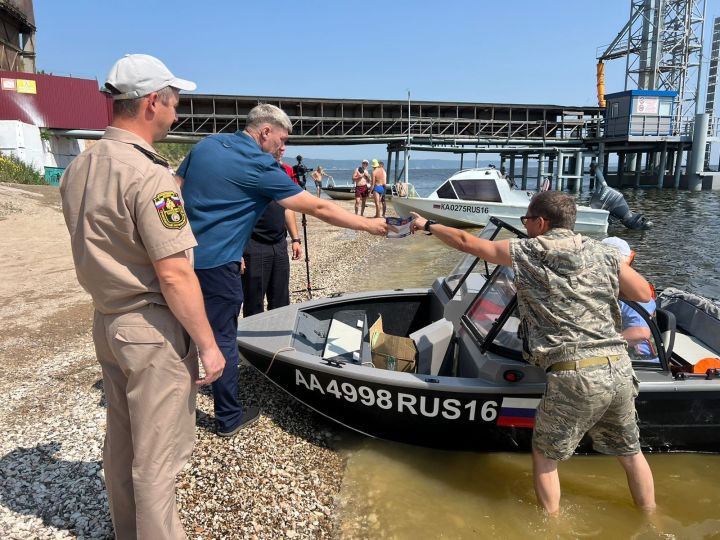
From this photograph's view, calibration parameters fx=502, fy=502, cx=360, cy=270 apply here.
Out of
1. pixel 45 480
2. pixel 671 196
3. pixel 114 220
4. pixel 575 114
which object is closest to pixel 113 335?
pixel 114 220

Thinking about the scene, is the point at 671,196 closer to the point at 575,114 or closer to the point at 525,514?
the point at 575,114

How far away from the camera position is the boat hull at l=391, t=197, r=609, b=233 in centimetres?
1659

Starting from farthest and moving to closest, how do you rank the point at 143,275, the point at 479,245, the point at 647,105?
the point at 647,105 → the point at 479,245 → the point at 143,275

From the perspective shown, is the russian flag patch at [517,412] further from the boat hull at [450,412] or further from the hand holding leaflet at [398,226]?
the hand holding leaflet at [398,226]

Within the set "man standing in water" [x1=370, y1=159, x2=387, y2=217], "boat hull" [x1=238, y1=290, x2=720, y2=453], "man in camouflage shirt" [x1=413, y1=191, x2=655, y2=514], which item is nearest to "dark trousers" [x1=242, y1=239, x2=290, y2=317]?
"boat hull" [x1=238, y1=290, x2=720, y2=453]

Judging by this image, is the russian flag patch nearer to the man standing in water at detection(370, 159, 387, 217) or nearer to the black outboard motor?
the man standing in water at detection(370, 159, 387, 217)

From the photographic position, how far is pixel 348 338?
4.31 metres

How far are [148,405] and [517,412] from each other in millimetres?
2480

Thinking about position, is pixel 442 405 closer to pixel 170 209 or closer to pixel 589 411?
pixel 589 411

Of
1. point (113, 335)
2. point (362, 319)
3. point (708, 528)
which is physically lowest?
point (708, 528)

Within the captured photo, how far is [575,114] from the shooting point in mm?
39406

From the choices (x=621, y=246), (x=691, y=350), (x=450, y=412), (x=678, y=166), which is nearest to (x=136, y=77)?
(x=450, y=412)

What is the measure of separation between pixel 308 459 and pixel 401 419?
764 millimetres

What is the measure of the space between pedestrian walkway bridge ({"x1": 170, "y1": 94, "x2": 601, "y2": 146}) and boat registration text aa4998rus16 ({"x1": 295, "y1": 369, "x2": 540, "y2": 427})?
29.2 meters
